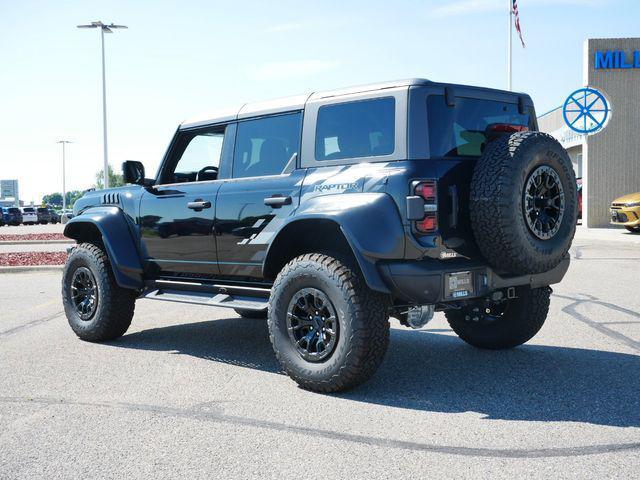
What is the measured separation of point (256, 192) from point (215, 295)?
3.35 ft

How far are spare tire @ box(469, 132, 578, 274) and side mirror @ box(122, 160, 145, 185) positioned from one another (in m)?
3.30

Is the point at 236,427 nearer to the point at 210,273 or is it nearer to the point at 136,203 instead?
the point at 210,273

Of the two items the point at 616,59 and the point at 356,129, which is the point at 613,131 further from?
the point at 356,129

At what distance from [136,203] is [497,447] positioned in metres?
4.23

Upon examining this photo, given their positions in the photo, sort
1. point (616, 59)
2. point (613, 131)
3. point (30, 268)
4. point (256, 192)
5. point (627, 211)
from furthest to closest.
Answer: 1. point (613, 131)
2. point (616, 59)
3. point (627, 211)
4. point (30, 268)
5. point (256, 192)

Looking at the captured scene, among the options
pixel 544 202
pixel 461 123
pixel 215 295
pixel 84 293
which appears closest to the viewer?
pixel 544 202

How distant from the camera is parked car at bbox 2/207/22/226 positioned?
2266 inches

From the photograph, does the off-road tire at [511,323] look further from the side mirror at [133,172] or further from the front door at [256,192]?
the side mirror at [133,172]

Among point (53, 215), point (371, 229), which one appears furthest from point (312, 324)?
point (53, 215)

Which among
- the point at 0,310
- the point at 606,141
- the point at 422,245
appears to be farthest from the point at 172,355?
the point at 606,141

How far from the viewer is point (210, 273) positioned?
240 inches

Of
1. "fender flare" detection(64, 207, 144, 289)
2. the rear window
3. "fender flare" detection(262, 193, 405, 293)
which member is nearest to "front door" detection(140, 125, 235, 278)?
"fender flare" detection(64, 207, 144, 289)

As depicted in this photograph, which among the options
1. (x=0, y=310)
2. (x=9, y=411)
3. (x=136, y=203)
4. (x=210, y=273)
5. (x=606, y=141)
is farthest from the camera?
(x=606, y=141)

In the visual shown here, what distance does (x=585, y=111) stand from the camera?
26156mm
